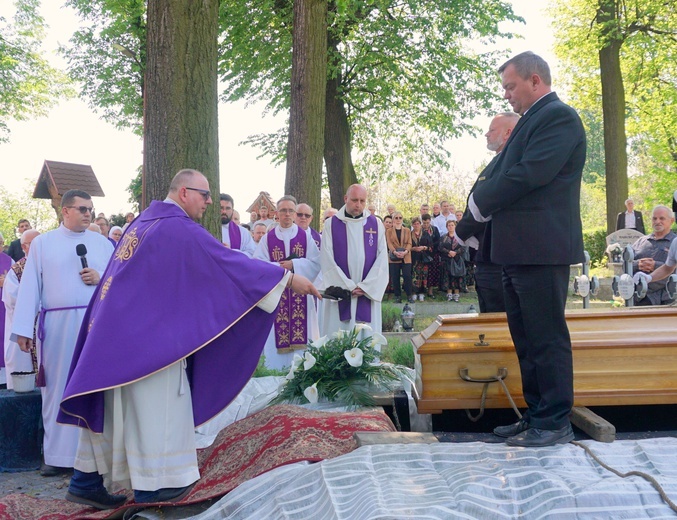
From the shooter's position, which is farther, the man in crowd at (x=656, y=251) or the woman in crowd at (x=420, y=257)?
the woman in crowd at (x=420, y=257)

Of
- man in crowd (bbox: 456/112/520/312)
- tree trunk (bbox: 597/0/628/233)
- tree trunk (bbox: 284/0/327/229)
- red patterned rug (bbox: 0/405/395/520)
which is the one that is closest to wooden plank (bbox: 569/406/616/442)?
red patterned rug (bbox: 0/405/395/520)

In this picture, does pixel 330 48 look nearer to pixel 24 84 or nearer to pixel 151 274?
pixel 151 274

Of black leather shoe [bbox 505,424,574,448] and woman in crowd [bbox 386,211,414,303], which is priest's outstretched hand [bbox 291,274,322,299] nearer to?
black leather shoe [bbox 505,424,574,448]

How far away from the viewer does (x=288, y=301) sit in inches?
384

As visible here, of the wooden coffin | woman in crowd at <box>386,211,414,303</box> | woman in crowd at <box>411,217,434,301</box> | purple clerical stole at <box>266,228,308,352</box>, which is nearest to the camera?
the wooden coffin

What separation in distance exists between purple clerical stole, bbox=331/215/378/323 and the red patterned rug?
11.8ft

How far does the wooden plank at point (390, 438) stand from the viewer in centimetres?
418

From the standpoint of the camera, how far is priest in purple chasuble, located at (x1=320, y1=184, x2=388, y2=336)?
8695mm

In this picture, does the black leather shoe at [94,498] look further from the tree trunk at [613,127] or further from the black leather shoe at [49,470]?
the tree trunk at [613,127]

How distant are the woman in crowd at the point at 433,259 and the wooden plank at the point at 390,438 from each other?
11.1m

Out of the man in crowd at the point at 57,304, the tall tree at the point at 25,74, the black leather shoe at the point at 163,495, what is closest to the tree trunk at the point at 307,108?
the man in crowd at the point at 57,304

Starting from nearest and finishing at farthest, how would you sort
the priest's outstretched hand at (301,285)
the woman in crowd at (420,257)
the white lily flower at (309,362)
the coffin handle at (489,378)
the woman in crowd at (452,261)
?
the coffin handle at (489,378) < the priest's outstretched hand at (301,285) < the white lily flower at (309,362) < the woman in crowd at (452,261) < the woman in crowd at (420,257)

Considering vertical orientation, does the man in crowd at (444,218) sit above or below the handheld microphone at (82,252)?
above

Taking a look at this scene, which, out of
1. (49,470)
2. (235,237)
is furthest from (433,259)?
(49,470)
